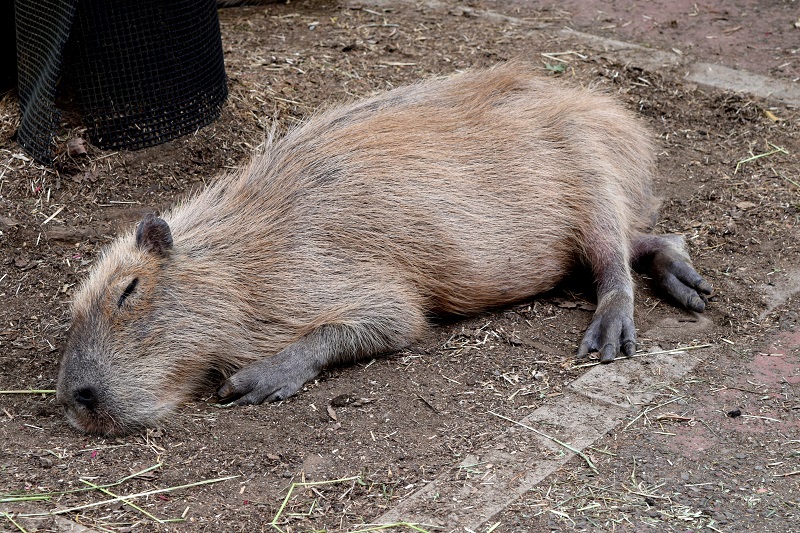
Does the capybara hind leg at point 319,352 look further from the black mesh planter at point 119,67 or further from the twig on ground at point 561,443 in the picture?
the black mesh planter at point 119,67

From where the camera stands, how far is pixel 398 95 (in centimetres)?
468

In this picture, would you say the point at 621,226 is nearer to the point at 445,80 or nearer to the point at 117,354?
the point at 445,80

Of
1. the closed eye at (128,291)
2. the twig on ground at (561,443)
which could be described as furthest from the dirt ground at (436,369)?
the closed eye at (128,291)

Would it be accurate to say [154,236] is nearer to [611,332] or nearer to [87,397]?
[87,397]

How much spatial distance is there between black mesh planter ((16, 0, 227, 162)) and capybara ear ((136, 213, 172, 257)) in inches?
57.0

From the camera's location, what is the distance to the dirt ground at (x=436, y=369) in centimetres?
309

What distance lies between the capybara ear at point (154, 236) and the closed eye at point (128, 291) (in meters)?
0.15

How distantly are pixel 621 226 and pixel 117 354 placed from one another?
2.25 m

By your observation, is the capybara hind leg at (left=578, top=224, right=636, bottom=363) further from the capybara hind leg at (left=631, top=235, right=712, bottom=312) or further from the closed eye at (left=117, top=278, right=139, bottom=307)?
the closed eye at (left=117, top=278, right=139, bottom=307)

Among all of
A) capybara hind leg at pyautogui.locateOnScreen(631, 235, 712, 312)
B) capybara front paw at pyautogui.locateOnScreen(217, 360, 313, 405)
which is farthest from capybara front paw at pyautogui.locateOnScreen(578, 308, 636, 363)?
capybara front paw at pyautogui.locateOnScreen(217, 360, 313, 405)

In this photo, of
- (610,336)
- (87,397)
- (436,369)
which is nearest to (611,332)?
(610,336)

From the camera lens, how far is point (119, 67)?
197 inches

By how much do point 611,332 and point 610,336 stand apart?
0.10ft

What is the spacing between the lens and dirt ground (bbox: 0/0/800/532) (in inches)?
121
